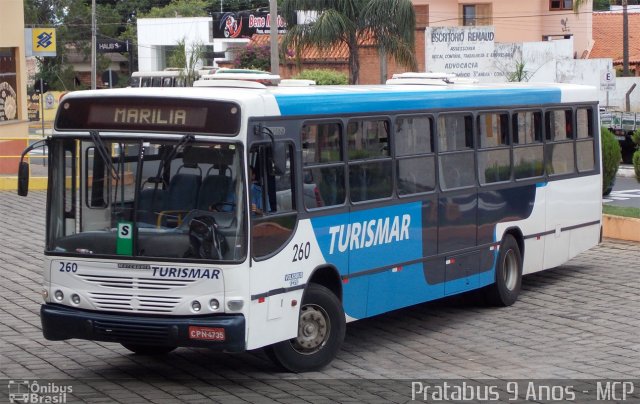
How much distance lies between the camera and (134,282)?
9.14 meters

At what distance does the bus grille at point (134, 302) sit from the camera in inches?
357

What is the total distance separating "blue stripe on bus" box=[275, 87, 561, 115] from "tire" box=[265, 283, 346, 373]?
5.26 ft

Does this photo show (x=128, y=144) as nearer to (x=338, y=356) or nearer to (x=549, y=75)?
(x=338, y=356)

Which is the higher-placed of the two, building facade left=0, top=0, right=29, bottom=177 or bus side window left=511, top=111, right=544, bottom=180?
building facade left=0, top=0, right=29, bottom=177

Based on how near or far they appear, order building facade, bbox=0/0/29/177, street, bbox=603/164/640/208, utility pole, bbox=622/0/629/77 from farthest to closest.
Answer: utility pole, bbox=622/0/629/77 → building facade, bbox=0/0/29/177 → street, bbox=603/164/640/208

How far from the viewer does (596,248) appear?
18047mm

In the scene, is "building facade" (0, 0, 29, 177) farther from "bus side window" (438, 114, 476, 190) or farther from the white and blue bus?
the white and blue bus

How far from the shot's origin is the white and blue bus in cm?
908

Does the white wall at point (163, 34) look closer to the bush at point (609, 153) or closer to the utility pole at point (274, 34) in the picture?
the utility pole at point (274, 34)

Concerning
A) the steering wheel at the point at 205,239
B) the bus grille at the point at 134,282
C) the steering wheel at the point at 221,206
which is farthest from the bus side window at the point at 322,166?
the bus grille at the point at 134,282

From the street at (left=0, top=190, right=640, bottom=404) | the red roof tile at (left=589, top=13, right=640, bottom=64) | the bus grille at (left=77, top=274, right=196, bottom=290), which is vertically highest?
the red roof tile at (left=589, top=13, right=640, bottom=64)

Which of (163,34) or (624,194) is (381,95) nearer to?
(624,194)

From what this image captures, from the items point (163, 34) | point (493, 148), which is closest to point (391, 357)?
point (493, 148)

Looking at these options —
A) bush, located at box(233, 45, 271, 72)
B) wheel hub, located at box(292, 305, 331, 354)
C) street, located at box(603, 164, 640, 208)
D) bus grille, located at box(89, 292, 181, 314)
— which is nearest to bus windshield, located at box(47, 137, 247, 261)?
bus grille, located at box(89, 292, 181, 314)
